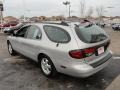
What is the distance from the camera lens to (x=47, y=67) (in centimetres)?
548

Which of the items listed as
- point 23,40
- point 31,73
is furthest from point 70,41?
point 23,40

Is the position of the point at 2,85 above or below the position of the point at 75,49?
below

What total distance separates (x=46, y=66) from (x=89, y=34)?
160 centimetres

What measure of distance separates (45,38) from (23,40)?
153cm

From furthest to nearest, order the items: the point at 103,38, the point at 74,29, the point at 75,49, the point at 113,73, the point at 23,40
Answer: the point at 23,40 < the point at 113,73 < the point at 103,38 < the point at 74,29 < the point at 75,49

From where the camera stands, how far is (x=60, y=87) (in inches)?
190

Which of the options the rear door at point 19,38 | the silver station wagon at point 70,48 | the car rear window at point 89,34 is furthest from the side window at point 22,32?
the car rear window at point 89,34

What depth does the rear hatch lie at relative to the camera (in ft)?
15.0

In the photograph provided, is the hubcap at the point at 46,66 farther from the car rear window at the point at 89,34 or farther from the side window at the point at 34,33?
the car rear window at the point at 89,34

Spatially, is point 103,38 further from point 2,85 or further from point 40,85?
point 2,85

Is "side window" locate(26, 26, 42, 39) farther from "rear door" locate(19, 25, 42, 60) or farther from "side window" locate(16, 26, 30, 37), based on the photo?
"side window" locate(16, 26, 30, 37)

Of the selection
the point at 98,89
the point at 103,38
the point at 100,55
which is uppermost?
the point at 103,38

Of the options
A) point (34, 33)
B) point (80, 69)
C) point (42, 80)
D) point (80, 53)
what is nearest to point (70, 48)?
point (80, 53)

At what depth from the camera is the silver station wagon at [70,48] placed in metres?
4.54
